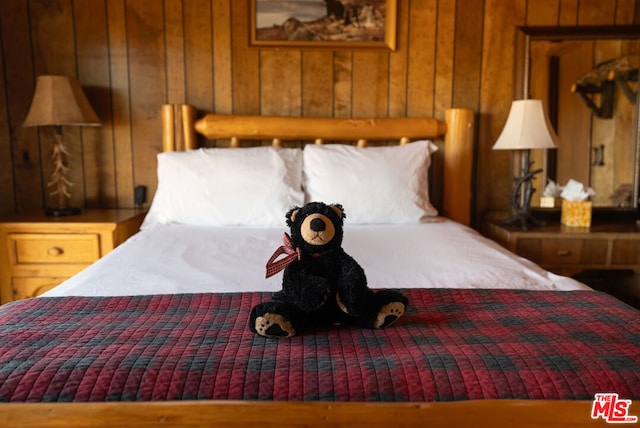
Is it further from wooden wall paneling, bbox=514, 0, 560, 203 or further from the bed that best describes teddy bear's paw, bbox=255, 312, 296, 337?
wooden wall paneling, bbox=514, 0, 560, 203

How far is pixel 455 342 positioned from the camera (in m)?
0.93

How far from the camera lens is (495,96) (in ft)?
8.39

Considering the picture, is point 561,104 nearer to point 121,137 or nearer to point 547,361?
point 547,361

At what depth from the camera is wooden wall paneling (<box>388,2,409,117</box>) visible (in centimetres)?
248

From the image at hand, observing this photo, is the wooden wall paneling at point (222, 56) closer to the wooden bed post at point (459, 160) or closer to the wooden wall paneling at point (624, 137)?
the wooden bed post at point (459, 160)

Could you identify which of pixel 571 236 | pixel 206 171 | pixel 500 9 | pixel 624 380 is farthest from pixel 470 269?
pixel 500 9

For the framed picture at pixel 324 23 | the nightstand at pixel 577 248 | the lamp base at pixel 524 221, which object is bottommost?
the nightstand at pixel 577 248

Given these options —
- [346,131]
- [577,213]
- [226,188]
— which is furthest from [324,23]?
[577,213]

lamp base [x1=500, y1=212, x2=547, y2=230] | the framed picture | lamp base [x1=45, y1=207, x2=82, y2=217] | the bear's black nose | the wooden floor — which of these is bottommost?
the wooden floor

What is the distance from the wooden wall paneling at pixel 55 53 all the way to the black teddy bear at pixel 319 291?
1.91 meters

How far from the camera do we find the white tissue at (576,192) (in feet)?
7.75

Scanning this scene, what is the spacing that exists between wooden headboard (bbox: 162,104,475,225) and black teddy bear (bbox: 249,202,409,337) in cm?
141

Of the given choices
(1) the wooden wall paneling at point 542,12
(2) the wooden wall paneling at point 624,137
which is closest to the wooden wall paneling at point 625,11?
(2) the wooden wall paneling at point 624,137

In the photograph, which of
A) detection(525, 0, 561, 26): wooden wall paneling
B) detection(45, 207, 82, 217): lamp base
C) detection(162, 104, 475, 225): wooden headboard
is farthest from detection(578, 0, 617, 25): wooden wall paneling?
detection(45, 207, 82, 217): lamp base
